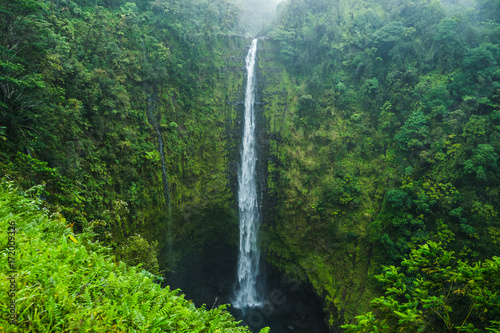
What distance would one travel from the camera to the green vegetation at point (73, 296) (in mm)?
2031

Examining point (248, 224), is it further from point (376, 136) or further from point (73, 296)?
point (73, 296)

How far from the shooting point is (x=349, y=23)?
16.8 metres

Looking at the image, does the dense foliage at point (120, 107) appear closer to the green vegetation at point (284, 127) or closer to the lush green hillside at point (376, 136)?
the green vegetation at point (284, 127)

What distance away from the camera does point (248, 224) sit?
15930mm

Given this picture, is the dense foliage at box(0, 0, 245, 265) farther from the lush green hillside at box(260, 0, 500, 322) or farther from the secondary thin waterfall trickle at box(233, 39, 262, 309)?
the lush green hillside at box(260, 0, 500, 322)

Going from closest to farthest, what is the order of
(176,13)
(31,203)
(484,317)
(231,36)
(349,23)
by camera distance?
1. (484,317)
2. (31,203)
3. (176,13)
4. (349,23)
5. (231,36)

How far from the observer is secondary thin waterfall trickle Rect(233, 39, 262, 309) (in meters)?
15.4

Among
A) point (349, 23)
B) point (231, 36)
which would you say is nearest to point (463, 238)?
point (349, 23)

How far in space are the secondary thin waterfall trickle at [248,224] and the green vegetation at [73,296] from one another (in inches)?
490

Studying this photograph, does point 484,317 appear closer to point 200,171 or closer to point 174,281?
point 200,171

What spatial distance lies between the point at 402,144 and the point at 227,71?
12708 mm

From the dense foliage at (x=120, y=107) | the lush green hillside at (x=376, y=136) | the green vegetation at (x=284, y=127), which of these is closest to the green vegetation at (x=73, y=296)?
the dense foliage at (x=120, y=107)

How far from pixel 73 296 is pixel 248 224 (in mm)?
14034

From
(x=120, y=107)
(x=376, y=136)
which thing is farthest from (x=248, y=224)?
(x=120, y=107)
